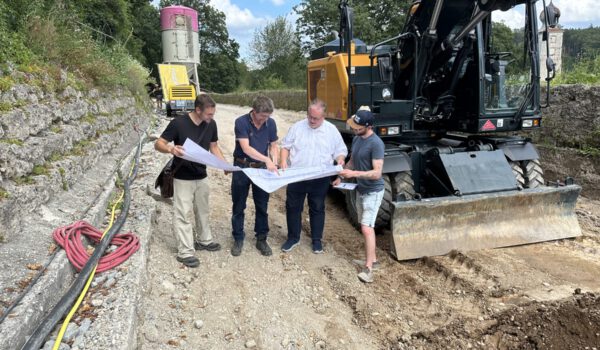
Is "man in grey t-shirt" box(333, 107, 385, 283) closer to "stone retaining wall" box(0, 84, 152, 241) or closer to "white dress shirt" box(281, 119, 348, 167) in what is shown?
"white dress shirt" box(281, 119, 348, 167)

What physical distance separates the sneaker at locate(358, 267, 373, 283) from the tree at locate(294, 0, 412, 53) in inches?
1282

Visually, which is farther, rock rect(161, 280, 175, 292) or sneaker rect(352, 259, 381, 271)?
sneaker rect(352, 259, 381, 271)

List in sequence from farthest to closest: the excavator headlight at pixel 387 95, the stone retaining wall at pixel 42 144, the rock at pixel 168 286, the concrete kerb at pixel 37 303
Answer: the excavator headlight at pixel 387 95
the rock at pixel 168 286
the stone retaining wall at pixel 42 144
the concrete kerb at pixel 37 303

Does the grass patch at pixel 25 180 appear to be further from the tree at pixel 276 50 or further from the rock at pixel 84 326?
the tree at pixel 276 50

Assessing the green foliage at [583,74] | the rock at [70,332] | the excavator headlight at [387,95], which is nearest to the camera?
the rock at [70,332]

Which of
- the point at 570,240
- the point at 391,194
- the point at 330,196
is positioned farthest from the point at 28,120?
the point at 570,240

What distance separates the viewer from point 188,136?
4367 millimetres

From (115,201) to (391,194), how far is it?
348 centimetres

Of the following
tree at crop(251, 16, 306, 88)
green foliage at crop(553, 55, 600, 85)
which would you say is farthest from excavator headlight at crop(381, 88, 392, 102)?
tree at crop(251, 16, 306, 88)

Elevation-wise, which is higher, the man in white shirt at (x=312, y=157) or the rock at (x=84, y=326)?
A: the man in white shirt at (x=312, y=157)

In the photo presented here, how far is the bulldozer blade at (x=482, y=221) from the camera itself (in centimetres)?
502

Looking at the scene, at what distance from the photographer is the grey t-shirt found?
14.6 feet

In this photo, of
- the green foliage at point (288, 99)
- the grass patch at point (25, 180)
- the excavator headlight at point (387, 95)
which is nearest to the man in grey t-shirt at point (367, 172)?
the excavator headlight at point (387, 95)

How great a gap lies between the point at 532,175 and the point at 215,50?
5927 centimetres
